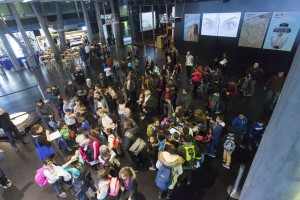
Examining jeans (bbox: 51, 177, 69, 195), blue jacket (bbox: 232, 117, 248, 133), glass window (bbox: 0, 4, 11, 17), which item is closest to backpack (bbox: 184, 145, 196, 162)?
blue jacket (bbox: 232, 117, 248, 133)

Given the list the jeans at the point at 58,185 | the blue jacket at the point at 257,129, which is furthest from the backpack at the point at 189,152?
the jeans at the point at 58,185

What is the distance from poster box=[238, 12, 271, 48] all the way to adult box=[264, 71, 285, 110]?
4.29m

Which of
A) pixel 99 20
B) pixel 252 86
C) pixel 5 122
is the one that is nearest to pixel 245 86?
pixel 252 86

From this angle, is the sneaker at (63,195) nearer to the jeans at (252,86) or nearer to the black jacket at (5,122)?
the black jacket at (5,122)

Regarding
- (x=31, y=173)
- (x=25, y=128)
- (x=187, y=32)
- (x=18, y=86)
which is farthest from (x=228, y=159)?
(x=18, y=86)

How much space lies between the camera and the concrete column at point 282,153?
1.72 m

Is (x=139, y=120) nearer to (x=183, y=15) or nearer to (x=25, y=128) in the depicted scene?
(x=25, y=128)

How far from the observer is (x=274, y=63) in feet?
31.2

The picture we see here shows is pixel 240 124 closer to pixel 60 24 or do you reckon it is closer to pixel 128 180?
pixel 128 180

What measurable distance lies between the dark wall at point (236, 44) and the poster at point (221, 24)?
0.21 metres

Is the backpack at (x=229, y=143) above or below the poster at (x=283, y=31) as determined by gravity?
below

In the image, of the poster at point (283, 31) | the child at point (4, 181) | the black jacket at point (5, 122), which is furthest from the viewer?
the poster at point (283, 31)

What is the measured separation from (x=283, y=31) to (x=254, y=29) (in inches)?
52.3

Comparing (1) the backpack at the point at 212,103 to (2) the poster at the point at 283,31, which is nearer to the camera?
(1) the backpack at the point at 212,103
